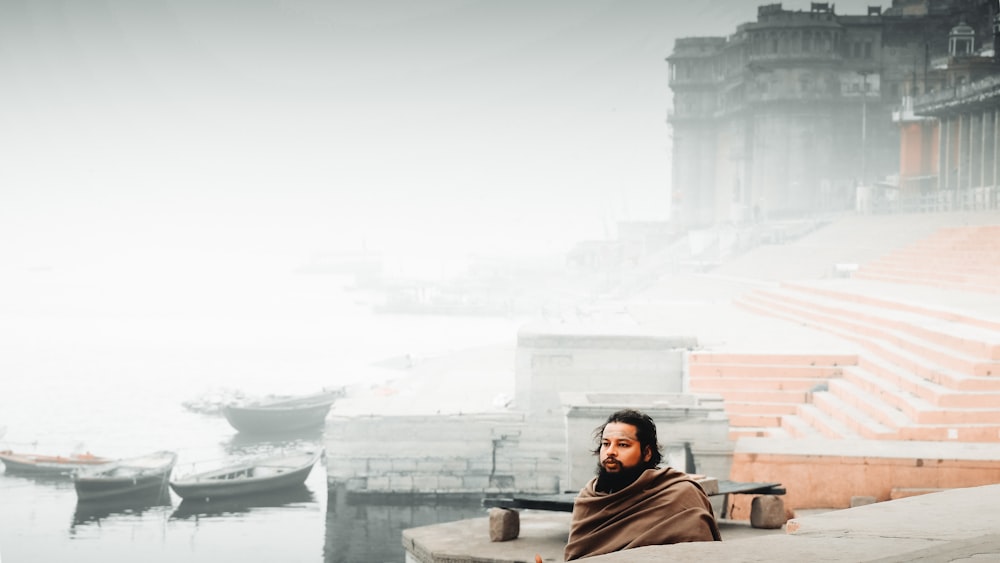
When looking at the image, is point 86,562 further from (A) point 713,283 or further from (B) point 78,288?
(B) point 78,288

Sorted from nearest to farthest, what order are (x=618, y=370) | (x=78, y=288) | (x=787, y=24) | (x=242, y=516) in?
1. (x=618, y=370)
2. (x=242, y=516)
3. (x=787, y=24)
4. (x=78, y=288)

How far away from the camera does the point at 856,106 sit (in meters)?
67.0

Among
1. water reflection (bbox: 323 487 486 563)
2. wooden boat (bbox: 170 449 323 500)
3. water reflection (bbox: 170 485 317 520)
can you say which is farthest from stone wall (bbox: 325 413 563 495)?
wooden boat (bbox: 170 449 323 500)

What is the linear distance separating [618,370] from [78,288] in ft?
589

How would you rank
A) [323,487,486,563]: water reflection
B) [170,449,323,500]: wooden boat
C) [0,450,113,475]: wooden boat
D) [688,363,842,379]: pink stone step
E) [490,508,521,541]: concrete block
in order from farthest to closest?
[0,450,113,475]: wooden boat
[170,449,323,500]: wooden boat
[323,487,486,563]: water reflection
[688,363,842,379]: pink stone step
[490,508,521,541]: concrete block

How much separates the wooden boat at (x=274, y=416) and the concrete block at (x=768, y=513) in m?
31.0

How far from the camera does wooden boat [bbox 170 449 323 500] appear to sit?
2691 centimetres

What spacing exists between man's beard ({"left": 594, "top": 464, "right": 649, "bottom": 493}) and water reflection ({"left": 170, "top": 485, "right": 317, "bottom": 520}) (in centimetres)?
2208

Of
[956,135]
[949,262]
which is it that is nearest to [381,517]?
[949,262]

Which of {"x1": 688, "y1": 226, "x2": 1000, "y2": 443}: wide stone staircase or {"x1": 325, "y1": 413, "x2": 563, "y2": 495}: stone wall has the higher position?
{"x1": 688, "y1": 226, "x2": 1000, "y2": 443}: wide stone staircase

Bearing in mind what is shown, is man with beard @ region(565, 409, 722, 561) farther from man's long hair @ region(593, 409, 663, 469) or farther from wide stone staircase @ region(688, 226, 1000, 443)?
wide stone staircase @ region(688, 226, 1000, 443)

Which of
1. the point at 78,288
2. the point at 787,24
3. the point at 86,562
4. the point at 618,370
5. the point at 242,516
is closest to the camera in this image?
the point at 618,370

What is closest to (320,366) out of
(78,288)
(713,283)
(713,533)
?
(713,283)

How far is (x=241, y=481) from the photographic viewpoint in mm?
26859
